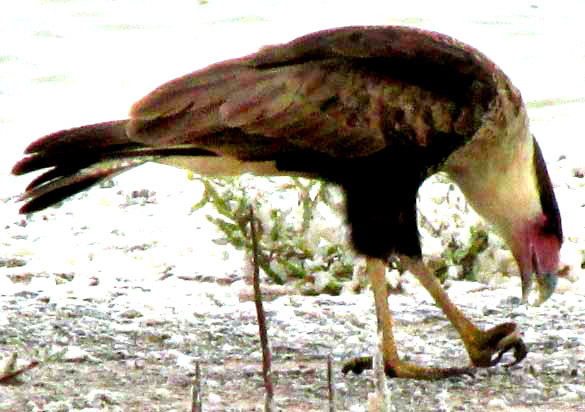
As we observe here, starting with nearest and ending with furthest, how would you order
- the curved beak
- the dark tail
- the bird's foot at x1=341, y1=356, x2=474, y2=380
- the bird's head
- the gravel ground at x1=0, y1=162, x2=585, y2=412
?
the gravel ground at x1=0, y1=162, x2=585, y2=412, the bird's foot at x1=341, y1=356, x2=474, y2=380, the dark tail, the bird's head, the curved beak

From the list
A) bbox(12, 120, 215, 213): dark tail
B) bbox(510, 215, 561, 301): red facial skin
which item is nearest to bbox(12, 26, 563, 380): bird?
bbox(12, 120, 215, 213): dark tail

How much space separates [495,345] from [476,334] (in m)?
0.11

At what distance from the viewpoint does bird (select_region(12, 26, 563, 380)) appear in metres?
6.05

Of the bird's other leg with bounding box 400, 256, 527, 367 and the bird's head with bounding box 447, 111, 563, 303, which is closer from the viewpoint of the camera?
the bird's other leg with bounding box 400, 256, 527, 367

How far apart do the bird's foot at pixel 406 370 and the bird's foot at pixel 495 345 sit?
106 millimetres

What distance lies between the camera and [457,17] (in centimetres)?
1388

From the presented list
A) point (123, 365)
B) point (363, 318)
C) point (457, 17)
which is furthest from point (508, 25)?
point (123, 365)

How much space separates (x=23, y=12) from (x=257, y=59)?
8398mm

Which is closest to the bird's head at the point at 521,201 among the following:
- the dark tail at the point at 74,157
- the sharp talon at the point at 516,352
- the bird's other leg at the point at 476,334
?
the bird's other leg at the point at 476,334

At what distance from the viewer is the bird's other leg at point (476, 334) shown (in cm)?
604

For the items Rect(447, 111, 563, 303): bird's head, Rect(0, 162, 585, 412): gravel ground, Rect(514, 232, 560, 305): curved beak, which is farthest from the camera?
Rect(514, 232, 560, 305): curved beak

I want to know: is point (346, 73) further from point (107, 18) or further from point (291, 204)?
point (107, 18)

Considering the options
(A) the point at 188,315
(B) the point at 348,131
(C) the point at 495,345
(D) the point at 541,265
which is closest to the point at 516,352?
(C) the point at 495,345

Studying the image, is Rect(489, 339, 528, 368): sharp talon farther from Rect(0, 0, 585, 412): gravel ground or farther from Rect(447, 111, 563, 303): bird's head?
Rect(447, 111, 563, 303): bird's head
